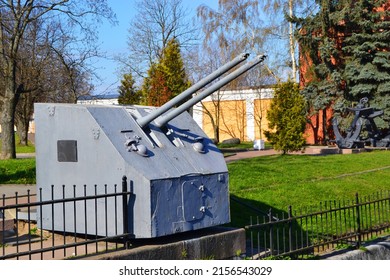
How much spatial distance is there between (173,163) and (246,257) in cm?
154

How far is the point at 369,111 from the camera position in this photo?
28875 millimetres

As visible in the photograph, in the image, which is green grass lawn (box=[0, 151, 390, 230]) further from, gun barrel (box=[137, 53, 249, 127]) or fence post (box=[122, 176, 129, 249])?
fence post (box=[122, 176, 129, 249])

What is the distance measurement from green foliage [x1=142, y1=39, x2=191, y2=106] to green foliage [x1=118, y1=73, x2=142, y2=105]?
4594 millimetres

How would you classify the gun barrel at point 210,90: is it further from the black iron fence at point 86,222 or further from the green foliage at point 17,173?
the green foliage at point 17,173

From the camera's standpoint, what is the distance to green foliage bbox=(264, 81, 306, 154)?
23609 millimetres

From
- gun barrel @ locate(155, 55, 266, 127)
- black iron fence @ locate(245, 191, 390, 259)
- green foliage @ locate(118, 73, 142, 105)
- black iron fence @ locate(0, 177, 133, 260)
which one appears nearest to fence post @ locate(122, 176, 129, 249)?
black iron fence @ locate(0, 177, 133, 260)

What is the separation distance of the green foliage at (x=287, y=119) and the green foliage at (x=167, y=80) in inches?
146

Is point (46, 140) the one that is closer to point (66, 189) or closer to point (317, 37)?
point (66, 189)

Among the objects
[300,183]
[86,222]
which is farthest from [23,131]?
[86,222]

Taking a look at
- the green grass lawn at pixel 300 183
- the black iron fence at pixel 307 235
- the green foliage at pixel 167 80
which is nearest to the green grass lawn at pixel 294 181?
the green grass lawn at pixel 300 183

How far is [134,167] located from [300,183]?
8.29 metres

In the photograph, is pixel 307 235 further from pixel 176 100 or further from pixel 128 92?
pixel 128 92

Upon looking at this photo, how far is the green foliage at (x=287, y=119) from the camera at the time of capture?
23609mm
